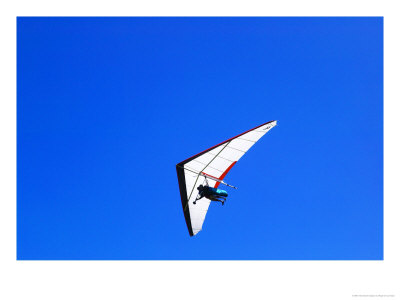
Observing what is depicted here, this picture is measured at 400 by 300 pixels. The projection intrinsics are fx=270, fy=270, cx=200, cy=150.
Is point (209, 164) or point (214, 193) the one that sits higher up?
point (209, 164)

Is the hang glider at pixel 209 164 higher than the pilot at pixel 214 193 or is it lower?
higher

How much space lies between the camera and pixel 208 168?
13.2m

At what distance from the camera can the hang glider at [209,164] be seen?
12.1 meters

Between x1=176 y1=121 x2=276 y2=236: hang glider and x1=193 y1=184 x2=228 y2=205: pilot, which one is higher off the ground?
x1=176 y1=121 x2=276 y2=236: hang glider

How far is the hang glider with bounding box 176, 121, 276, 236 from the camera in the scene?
1205 cm

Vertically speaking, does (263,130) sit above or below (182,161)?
above

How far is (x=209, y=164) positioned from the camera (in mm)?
12961

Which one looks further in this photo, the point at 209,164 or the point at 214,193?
the point at 209,164
